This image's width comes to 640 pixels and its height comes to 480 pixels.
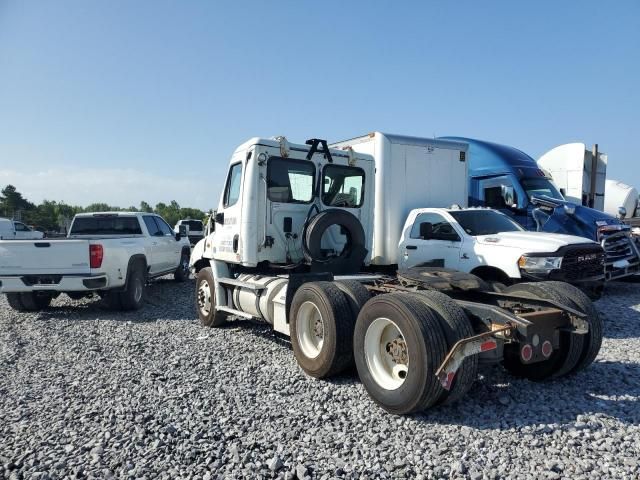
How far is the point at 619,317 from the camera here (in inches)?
313

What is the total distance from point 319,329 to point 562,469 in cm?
265

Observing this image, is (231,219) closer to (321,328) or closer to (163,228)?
(321,328)

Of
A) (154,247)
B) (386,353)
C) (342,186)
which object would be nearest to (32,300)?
(154,247)

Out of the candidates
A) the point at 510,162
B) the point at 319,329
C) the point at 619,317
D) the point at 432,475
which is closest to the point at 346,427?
the point at 432,475

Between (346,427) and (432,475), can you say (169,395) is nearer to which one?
(346,427)

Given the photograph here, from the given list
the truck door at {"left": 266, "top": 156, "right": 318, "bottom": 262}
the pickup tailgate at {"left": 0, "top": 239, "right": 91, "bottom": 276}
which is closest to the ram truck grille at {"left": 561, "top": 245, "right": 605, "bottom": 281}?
the truck door at {"left": 266, "top": 156, "right": 318, "bottom": 262}

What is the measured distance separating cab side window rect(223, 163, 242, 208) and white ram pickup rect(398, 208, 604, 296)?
2.66 m

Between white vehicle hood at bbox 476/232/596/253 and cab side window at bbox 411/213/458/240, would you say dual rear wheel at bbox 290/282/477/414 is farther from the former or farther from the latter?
cab side window at bbox 411/213/458/240

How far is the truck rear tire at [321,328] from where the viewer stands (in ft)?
15.7

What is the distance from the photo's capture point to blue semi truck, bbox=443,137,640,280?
982 cm

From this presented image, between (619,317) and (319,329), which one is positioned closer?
(319,329)

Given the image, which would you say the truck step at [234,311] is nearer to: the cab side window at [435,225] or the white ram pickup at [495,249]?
the white ram pickup at [495,249]

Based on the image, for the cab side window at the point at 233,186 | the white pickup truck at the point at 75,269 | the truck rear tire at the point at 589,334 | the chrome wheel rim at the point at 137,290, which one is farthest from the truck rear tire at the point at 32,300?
the truck rear tire at the point at 589,334

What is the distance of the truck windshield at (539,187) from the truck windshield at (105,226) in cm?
868
